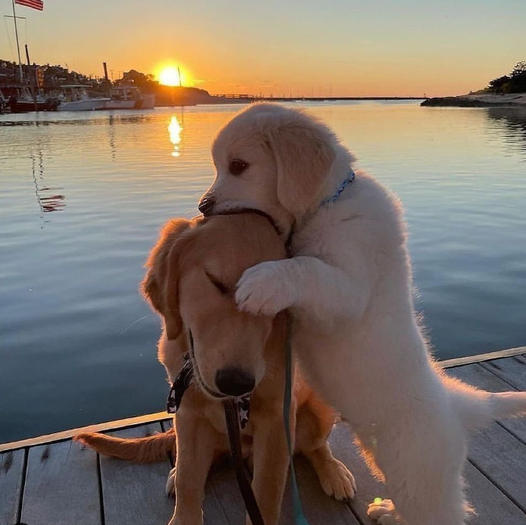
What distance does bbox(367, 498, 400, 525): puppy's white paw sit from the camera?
7.01ft

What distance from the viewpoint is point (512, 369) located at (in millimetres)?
3354

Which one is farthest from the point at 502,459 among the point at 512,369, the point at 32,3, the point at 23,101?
the point at 23,101

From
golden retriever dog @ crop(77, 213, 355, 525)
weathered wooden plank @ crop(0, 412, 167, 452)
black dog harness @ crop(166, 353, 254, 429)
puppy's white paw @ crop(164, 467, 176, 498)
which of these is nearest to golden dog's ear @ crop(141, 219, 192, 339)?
golden retriever dog @ crop(77, 213, 355, 525)

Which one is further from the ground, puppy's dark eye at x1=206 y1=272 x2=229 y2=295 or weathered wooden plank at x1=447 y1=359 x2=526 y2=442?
puppy's dark eye at x1=206 y1=272 x2=229 y2=295

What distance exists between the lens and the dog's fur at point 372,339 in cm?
179

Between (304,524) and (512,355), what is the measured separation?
2246mm

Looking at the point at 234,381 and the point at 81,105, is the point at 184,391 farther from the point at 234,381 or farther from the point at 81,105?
the point at 81,105

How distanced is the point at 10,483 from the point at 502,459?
6.94 ft

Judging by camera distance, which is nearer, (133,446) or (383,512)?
(383,512)

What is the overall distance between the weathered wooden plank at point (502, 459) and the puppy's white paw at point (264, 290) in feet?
4.73

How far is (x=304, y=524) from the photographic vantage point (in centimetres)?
182

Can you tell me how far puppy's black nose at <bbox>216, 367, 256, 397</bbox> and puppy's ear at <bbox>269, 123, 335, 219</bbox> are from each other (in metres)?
0.65

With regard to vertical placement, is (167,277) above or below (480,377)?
above

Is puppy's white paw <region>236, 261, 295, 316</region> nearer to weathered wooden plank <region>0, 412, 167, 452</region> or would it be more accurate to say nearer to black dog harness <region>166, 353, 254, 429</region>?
black dog harness <region>166, 353, 254, 429</region>
